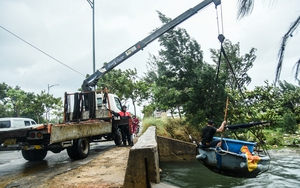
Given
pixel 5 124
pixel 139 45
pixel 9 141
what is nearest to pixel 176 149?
pixel 139 45

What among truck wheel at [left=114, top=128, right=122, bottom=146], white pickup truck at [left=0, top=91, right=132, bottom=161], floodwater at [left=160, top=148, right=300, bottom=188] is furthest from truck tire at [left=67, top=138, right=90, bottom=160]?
floodwater at [left=160, top=148, right=300, bottom=188]

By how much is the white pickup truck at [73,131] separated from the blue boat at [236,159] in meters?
3.72

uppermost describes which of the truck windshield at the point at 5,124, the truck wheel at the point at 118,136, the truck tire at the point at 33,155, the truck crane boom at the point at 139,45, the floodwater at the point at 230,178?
the truck crane boom at the point at 139,45

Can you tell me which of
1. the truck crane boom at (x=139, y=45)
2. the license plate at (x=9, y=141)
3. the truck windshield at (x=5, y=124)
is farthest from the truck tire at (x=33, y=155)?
the truck windshield at (x=5, y=124)

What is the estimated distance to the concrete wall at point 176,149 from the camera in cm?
1301

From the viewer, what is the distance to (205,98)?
13078 mm

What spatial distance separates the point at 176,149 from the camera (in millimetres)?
13102

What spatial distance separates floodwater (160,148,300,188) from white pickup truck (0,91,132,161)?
307 cm

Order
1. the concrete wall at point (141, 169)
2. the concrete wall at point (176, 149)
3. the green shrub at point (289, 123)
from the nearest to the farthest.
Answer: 1. the concrete wall at point (141, 169)
2. the concrete wall at point (176, 149)
3. the green shrub at point (289, 123)

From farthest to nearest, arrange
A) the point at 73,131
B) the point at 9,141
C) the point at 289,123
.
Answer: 1. the point at 289,123
2. the point at 73,131
3. the point at 9,141

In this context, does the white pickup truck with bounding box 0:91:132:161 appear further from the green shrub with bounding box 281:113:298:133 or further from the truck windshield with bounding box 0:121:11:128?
the green shrub with bounding box 281:113:298:133

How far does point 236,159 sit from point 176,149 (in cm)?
743

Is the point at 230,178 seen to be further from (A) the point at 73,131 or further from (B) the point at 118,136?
(A) the point at 73,131

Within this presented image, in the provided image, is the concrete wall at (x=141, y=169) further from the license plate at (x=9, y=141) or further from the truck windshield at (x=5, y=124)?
the truck windshield at (x=5, y=124)
